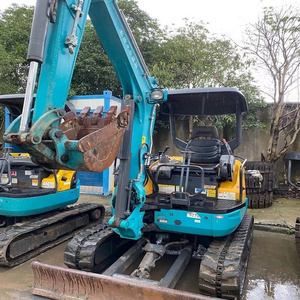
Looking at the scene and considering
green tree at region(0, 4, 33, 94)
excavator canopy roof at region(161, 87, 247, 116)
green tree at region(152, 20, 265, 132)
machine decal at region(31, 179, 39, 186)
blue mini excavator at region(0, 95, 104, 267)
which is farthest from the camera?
green tree at region(0, 4, 33, 94)

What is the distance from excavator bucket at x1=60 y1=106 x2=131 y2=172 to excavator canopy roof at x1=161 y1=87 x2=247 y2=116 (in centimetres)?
174

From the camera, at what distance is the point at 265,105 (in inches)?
407

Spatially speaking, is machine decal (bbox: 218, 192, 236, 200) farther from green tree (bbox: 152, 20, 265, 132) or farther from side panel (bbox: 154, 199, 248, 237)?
green tree (bbox: 152, 20, 265, 132)

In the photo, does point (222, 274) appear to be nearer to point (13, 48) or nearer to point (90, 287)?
point (90, 287)

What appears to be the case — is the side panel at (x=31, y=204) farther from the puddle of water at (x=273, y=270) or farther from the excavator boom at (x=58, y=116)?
the puddle of water at (x=273, y=270)

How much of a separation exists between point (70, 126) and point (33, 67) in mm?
543

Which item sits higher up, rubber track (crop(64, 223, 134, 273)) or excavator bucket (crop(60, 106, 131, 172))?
excavator bucket (crop(60, 106, 131, 172))

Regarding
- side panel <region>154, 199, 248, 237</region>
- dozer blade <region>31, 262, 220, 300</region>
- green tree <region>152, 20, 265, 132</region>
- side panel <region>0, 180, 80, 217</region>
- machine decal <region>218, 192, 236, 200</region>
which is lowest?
dozer blade <region>31, 262, 220, 300</region>

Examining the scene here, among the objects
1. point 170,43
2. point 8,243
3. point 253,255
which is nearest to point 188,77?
point 170,43

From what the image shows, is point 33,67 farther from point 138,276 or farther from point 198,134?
point 198,134

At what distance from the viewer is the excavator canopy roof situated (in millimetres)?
4184

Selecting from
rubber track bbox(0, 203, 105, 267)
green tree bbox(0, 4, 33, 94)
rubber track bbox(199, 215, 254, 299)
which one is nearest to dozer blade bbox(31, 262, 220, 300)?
rubber track bbox(199, 215, 254, 299)

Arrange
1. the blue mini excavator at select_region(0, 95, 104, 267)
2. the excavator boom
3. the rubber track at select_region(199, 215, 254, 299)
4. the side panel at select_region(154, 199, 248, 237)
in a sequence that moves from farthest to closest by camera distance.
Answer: the blue mini excavator at select_region(0, 95, 104, 267)
the side panel at select_region(154, 199, 248, 237)
the rubber track at select_region(199, 215, 254, 299)
the excavator boom

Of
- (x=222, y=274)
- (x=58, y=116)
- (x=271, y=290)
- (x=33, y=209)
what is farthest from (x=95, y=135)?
(x=33, y=209)
